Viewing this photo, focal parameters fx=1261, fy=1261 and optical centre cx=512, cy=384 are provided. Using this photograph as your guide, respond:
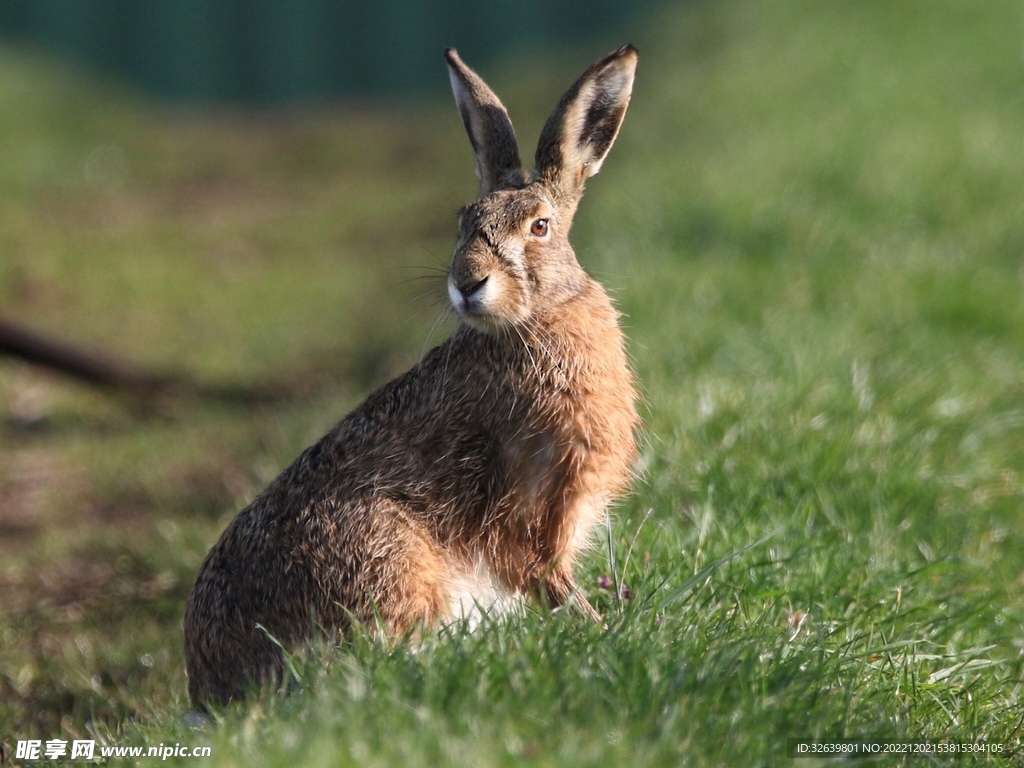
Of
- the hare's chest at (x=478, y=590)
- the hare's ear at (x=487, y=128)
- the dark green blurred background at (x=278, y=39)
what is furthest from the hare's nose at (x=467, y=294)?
the dark green blurred background at (x=278, y=39)

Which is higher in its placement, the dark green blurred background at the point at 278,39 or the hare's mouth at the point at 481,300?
the dark green blurred background at the point at 278,39

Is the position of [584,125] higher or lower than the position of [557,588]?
higher

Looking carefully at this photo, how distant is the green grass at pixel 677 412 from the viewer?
9.04 ft

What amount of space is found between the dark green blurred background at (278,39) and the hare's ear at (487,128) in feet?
42.3

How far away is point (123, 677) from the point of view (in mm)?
4137

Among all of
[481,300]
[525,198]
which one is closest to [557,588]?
[481,300]

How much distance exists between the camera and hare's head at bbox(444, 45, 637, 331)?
3490 mm

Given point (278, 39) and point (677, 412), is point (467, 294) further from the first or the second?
point (278, 39)

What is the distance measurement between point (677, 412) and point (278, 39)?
1408cm

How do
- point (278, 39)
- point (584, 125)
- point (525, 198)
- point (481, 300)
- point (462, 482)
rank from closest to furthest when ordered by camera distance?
point (481, 300), point (462, 482), point (525, 198), point (584, 125), point (278, 39)

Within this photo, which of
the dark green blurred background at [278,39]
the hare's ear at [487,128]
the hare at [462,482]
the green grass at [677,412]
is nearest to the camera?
the green grass at [677,412]

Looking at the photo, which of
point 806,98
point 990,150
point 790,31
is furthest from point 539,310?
point 790,31

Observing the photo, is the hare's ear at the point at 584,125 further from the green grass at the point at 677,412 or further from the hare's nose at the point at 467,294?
the green grass at the point at 677,412

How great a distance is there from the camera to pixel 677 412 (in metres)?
4.77
